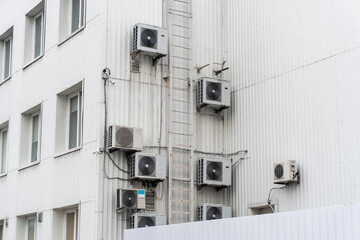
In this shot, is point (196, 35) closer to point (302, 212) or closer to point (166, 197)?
point (166, 197)

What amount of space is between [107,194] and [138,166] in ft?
3.07

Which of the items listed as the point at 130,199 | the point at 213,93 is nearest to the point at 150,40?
the point at 213,93

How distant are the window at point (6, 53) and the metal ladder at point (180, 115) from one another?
7.85 metres

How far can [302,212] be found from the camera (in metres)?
9.52

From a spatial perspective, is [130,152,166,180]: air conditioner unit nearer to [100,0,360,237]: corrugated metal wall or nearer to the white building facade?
the white building facade

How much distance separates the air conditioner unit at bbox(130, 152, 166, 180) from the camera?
15330 mm

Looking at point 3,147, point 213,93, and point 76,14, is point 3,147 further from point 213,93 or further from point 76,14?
point 213,93

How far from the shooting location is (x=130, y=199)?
15141 mm

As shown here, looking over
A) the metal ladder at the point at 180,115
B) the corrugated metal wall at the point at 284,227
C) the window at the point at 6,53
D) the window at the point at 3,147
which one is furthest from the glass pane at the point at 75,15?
the corrugated metal wall at the point at 284,227

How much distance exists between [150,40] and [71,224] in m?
5.05

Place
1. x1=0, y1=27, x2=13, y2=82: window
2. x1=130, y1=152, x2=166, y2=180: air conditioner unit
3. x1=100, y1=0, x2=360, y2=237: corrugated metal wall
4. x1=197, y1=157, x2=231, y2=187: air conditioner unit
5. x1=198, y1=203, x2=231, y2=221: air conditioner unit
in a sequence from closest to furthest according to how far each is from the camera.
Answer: x1=100, y1=0, x2=360, y2=237: corrugated metal wall, x1=130, y1=152, x2=166, y2=180: air conditioner unit, x1=198, y1=203, x2=231, y2=221: air conditioner unit, x1=197, y1=157, x2=231, y2=187: air conditioner unit, x1=0, y1=27, x2=13, y2=82: window

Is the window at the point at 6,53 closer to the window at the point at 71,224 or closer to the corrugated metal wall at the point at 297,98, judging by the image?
the window at the point at 71,224

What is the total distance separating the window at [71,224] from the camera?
1684 centimetres

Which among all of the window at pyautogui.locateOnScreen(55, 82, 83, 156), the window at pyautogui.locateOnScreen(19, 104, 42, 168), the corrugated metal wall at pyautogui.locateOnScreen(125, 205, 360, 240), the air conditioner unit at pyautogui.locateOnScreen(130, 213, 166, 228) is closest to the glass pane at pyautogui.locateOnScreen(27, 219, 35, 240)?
the window at pyautogui.locateOnScreen(19, 104, 42, 168)
